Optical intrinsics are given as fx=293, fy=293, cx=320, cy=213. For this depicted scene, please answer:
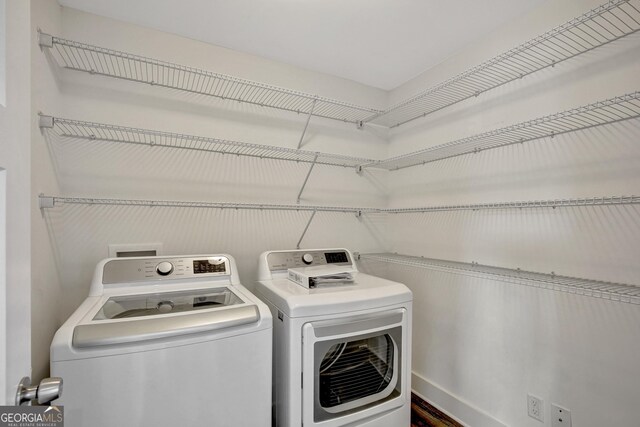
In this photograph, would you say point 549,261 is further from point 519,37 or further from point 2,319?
point 2,319

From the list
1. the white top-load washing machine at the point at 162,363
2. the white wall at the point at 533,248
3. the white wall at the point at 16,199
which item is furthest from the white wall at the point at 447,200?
the white wall at the point at 16,199

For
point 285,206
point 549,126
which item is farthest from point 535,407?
point 285,206

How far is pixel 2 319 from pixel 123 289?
99 cm

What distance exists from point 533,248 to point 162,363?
5.63ft

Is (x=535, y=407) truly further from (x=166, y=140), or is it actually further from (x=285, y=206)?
(x=166, y=140)

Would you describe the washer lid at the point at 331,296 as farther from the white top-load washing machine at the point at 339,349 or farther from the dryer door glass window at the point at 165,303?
the dryer door glass window at the point at 165,303

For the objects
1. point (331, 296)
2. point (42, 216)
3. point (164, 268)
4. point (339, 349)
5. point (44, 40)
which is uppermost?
point (44, 40)

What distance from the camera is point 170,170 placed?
68.9 inches

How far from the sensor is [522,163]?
1.54 metres

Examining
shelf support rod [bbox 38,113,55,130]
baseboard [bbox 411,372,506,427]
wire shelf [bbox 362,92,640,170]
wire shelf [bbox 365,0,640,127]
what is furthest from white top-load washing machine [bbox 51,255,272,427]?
wire shelf [bbox 365,0,640,127]

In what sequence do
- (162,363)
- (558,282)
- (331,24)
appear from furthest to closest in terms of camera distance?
(331,24) → (558,282) → (162,363)

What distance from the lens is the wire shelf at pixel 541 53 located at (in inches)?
46.3

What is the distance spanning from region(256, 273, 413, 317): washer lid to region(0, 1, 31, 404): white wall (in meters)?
0.86

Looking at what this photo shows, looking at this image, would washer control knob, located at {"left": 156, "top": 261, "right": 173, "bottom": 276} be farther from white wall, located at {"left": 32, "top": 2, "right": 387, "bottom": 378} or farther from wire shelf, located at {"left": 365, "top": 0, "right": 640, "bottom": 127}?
wire shelf, located at {"left": 365, "top": 0, "right": 640, "bottom": 127}
